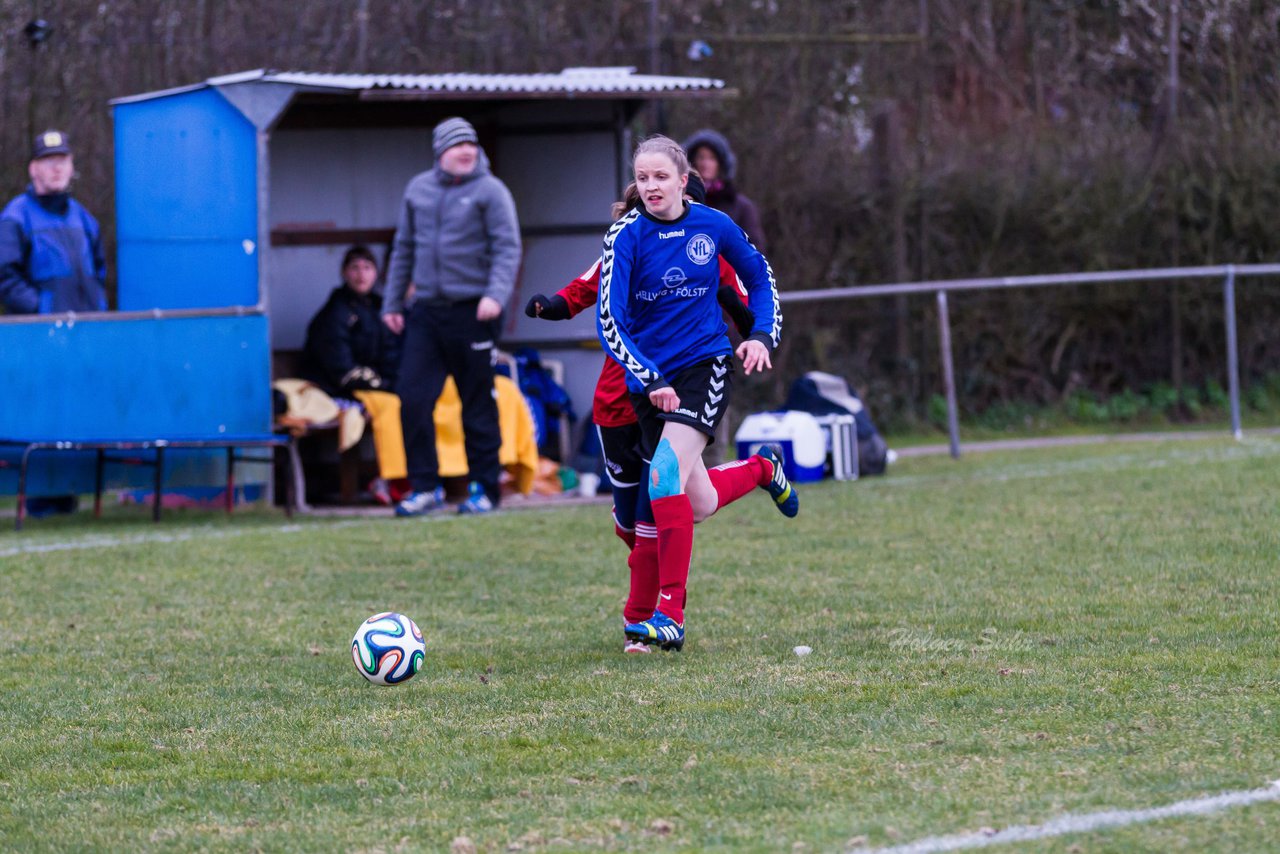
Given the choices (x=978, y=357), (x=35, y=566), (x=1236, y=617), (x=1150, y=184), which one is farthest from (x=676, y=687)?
(x=1150, y=184)

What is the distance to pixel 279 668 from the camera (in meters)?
5.98

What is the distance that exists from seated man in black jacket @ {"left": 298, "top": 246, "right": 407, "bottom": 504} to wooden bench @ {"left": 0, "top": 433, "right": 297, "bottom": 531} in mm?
633

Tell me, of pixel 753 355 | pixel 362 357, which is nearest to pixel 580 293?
pixel 753 355

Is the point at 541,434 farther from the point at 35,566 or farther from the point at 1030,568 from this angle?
the point at 1030,568

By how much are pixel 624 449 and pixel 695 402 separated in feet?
1.37

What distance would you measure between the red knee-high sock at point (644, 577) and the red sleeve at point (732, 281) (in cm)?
87

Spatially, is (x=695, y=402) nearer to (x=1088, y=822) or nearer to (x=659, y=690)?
(x=659, y=690)

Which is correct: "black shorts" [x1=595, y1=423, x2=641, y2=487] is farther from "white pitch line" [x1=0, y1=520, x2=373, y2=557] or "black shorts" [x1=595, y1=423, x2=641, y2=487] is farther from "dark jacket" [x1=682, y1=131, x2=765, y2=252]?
"dark jacket" [x1=682, y1=131, x2=765, y2=252]

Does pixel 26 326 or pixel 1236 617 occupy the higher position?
pixel 26 326

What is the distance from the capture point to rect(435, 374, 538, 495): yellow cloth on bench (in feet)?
38.3

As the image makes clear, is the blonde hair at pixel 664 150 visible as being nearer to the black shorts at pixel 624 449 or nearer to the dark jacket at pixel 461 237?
the black shorts at pixel 624 449

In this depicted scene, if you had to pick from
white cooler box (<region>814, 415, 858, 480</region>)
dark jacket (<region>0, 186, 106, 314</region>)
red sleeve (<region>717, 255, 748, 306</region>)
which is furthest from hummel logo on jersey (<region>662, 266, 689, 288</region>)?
dark jacket (<region>0, 186, 106, 314</region>)

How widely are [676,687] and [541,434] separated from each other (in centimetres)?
758

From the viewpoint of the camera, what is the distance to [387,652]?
5.52 meters
